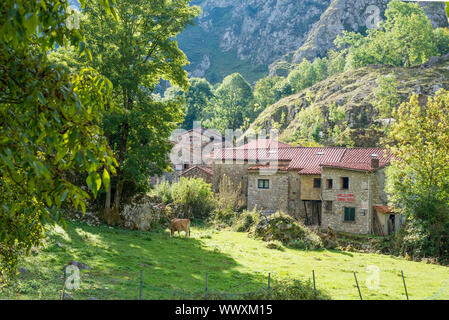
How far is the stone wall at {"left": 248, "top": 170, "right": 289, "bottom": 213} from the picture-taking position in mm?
32031

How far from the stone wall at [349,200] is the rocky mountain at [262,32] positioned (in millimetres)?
92443

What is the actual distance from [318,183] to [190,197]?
391 inches

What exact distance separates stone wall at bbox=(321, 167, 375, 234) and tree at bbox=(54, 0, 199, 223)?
12.6 meters

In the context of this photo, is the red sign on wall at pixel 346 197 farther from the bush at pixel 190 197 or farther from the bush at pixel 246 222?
the bush at pixel 190 197

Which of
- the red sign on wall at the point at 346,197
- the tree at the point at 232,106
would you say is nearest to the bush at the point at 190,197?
the red sign on wall at the point at 346,197

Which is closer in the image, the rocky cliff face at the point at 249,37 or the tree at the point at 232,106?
the tree at the point at 232,106

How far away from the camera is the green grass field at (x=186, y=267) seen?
31.2 feet

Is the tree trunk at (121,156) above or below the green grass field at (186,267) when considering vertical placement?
above

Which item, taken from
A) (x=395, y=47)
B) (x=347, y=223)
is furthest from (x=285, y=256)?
(x=395, y=47)

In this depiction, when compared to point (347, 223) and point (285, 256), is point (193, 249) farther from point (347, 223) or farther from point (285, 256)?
point (347, 223)

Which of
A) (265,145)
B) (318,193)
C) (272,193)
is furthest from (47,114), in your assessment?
(265,145)

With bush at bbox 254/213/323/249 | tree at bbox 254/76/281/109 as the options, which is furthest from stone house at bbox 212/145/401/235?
tree at bbox 254/76/281/109

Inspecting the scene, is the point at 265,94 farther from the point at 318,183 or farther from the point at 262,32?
the point at 262,32

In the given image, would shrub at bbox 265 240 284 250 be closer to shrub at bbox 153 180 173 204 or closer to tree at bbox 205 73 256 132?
shrub at bbox 153 180 173 204
